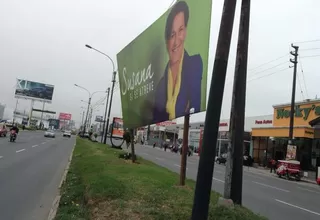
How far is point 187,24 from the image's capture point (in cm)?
1076

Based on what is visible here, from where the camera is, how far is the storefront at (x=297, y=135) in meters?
35.3

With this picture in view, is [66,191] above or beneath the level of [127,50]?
beneath

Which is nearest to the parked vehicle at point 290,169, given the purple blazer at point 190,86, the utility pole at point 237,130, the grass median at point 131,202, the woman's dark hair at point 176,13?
the purple blazer at point 190,86

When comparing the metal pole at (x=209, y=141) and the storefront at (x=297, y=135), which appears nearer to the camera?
the metal pole at (x=209, y=141)

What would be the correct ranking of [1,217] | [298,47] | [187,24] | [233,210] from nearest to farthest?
[233,210], [1,217], [187,24], [298,47]

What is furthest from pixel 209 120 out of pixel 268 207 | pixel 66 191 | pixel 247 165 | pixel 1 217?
pixel 247 165

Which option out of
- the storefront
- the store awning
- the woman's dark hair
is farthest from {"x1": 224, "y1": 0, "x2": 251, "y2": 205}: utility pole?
the store awning

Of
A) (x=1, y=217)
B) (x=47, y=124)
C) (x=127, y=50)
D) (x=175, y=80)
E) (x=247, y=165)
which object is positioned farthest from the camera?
(x=47, y=124)

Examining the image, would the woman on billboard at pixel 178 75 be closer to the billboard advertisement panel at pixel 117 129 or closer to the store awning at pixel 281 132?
the store awning at pixel 281 132

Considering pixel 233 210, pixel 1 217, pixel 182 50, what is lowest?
pixel 1 217

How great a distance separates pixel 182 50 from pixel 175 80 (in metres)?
0.97

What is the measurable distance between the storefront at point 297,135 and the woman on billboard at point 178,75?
20.6m

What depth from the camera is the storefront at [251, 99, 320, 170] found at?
116ft

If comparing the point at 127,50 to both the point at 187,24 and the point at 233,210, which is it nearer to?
the point at 187,24
